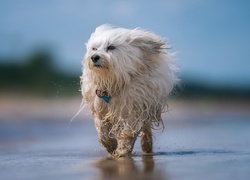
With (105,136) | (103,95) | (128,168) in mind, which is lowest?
(128,168)

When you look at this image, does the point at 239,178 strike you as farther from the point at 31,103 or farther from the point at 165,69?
the point at 31,103

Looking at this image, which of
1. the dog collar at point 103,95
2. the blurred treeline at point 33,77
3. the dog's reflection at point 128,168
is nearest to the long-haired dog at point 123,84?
the dog collar at point 103,95

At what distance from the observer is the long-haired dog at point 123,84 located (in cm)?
767

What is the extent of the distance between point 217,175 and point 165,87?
95.4 inches

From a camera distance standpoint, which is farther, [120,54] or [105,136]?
[105,136]

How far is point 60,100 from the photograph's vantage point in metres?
18.3

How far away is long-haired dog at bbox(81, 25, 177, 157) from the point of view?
302 inches

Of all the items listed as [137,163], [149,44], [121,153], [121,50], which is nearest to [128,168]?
[137,163]

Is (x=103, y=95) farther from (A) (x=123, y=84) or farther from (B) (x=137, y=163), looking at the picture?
(B) (x=137, y=163)

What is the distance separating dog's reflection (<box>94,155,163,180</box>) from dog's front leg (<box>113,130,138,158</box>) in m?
0.25

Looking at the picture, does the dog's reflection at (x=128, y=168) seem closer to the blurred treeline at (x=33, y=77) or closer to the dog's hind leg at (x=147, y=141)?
the dog's hind leg at (x=147, y=141)

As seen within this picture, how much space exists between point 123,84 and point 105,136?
0.62 metres

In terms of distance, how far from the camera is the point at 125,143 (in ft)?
25.3

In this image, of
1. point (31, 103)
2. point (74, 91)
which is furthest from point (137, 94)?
point (31, 103)
